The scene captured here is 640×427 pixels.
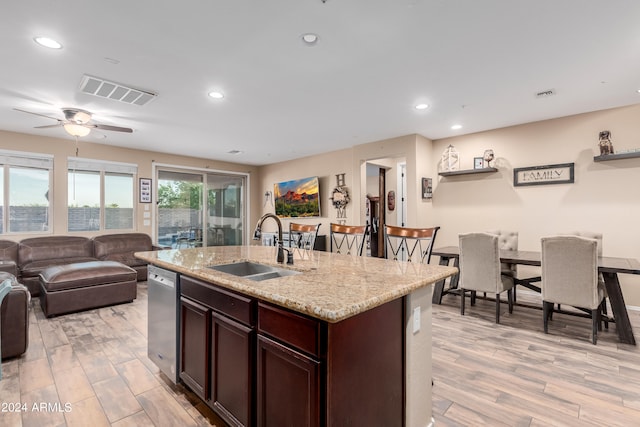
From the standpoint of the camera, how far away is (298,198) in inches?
281

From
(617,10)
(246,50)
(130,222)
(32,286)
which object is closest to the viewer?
(617,10)

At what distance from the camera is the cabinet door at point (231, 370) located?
4.89 ft

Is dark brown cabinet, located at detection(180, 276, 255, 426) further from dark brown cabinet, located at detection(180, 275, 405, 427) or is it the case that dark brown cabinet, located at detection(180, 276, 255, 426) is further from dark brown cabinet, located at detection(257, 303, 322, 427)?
dark brown cabinet, located at detection(257, 303, 322, 427)

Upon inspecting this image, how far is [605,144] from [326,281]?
4.37 m

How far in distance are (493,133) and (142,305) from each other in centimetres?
576

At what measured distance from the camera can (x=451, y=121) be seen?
172 inches

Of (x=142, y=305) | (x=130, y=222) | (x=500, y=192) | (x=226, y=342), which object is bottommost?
(x=142, y=305)

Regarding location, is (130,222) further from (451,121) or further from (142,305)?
(451,121)

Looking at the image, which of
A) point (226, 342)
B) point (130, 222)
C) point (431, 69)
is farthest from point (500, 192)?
→ point (130, 222)

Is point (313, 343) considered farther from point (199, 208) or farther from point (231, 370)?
point (199, 208)

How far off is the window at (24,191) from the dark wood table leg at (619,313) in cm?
797

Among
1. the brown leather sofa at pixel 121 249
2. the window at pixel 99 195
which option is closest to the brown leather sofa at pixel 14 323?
the brown leather sofa at pixel 121 249

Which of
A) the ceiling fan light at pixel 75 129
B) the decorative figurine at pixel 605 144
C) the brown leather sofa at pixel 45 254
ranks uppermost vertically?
the ceiling fan light at pixel 75 129

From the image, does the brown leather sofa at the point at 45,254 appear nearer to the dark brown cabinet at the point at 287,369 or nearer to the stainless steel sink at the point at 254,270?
the stainless steel sink at the point at 254,270
